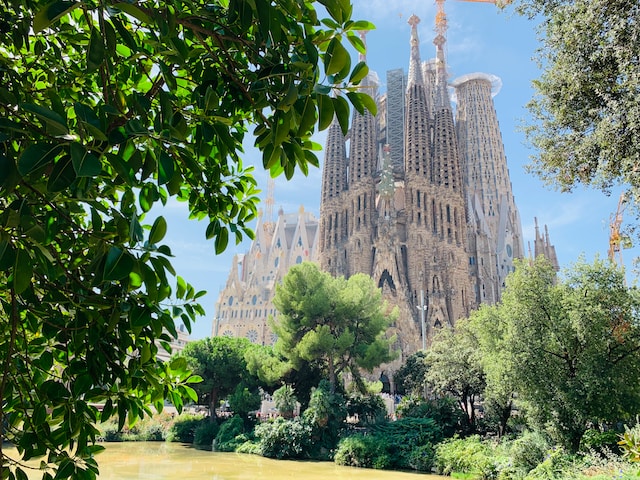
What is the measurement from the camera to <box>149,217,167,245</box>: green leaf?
5.80ft

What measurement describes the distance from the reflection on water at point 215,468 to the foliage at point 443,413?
317cm

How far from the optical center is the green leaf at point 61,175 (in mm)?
1484

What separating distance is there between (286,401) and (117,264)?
871 inches

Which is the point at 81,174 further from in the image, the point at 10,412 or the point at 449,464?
the point at 449,464

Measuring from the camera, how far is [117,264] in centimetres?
153

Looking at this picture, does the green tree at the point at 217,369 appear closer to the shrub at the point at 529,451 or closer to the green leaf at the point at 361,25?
the shrub at the point at 529,451

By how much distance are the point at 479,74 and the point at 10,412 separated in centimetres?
7210

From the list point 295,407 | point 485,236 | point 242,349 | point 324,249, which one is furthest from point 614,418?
point 485,236

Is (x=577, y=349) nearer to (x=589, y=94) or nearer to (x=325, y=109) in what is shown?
(x=589, y=94)

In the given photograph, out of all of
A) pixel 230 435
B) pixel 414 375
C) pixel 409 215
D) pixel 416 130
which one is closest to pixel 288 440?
pixel 230 435

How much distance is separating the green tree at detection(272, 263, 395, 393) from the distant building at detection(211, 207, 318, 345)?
1544 inches

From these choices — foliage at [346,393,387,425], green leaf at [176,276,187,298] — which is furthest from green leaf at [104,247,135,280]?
foliage at [346,393,387,425]

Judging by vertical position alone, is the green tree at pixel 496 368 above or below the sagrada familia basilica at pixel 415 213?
below

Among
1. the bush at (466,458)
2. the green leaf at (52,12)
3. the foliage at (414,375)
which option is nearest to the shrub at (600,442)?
the bush at (466,458)
